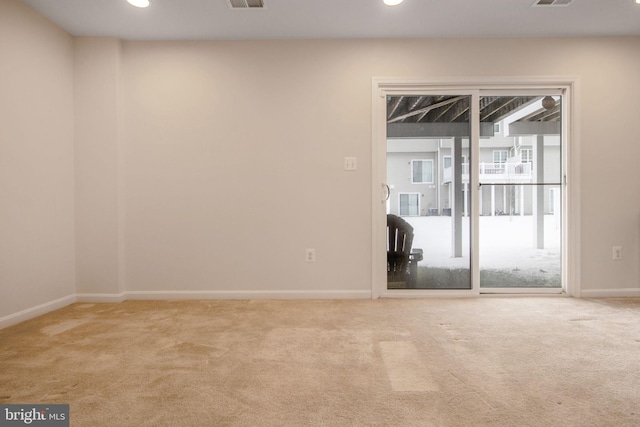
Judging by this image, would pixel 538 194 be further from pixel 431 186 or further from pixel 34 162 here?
pixel 34 162

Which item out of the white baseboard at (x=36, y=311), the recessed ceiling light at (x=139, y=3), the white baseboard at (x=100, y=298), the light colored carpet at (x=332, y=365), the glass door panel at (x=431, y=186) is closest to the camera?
the light colored carpet at (x=332, y=365)

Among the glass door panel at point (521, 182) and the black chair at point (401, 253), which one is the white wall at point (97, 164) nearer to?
the black chair at point (401, 253)

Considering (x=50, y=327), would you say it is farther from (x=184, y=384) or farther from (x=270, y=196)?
(x=270, y=196)

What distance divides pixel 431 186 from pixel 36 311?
3404 millimetres

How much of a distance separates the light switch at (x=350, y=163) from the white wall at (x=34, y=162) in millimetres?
2417

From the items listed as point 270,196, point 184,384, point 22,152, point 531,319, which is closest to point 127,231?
point 22,152

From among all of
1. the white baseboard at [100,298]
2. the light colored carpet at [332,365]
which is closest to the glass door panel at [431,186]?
the light colored carpet at [332,365]

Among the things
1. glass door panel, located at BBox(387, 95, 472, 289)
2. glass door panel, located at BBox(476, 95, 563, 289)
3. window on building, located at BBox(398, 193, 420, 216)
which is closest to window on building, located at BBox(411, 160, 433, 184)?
glass door panel, located at BBox(387, 95, 472, 289)

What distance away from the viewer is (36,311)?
2998 mm

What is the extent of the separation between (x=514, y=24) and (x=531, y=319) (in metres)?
2.37

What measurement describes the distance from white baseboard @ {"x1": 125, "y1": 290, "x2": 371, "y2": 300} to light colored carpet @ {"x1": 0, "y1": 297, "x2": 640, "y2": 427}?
0.34 metres

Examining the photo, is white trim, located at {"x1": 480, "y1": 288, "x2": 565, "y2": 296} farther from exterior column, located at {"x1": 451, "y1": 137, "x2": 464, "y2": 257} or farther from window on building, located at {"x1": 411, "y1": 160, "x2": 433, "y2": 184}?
window on building, located at {"x1": 411, "y1": 160, "x2": 433, "y2": 184}

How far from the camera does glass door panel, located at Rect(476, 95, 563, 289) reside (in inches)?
141

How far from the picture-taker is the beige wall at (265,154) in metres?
3.46
